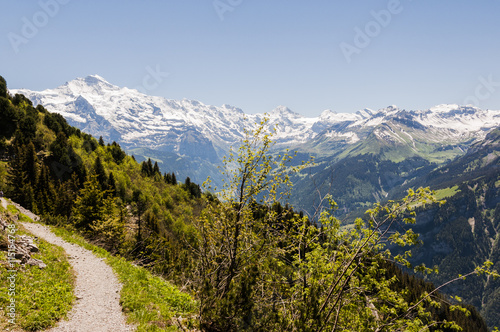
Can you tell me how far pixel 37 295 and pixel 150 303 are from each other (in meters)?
5.06

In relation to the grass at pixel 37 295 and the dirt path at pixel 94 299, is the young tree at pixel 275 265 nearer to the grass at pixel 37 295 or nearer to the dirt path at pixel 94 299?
the dirt path at pixel 94 299

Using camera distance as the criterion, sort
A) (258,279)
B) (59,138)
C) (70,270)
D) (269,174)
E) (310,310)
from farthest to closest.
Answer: (59,138) < (70,270) < (269,174) < (258,279) < (310,310)

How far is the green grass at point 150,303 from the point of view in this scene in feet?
37.3

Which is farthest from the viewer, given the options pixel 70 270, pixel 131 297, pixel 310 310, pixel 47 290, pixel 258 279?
pixel 70 270

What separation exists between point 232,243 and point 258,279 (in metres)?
1.46

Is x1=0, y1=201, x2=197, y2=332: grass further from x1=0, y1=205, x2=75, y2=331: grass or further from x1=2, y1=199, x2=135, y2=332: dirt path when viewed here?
x1=2, y1=199, x2=135, y2=332: dirt path

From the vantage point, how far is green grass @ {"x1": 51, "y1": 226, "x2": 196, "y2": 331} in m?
11.4

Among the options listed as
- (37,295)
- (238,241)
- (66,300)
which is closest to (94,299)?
(66,300)

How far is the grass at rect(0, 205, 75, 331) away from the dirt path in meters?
0.49

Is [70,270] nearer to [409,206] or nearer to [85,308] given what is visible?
[85,308]

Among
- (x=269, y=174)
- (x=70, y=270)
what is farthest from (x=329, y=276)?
(x=70, y=270)

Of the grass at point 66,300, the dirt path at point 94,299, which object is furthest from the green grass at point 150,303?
the dirt path at point 94,299

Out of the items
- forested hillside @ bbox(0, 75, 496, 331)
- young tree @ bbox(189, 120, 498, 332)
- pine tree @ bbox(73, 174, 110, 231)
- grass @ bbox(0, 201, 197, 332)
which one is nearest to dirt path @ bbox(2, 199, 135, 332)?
grass @ bbox(0, 201, 197, 332)

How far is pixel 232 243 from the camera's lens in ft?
27.7
